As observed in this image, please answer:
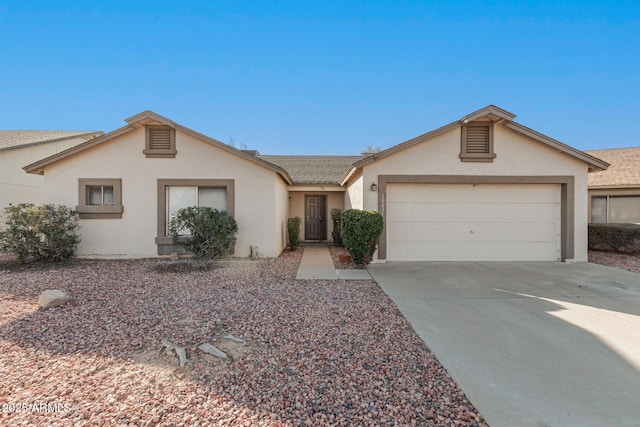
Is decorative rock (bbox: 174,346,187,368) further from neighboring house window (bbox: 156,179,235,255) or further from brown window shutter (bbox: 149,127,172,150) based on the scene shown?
brown window shutter (bbox: 149,127,172,150)

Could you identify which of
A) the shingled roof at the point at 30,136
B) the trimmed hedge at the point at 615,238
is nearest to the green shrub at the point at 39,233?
the shingled roof at the point at 30,136

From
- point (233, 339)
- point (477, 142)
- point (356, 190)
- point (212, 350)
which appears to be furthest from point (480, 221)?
point (212, 350)

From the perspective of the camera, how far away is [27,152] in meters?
13.2

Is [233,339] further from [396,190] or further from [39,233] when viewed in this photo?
[39,233]

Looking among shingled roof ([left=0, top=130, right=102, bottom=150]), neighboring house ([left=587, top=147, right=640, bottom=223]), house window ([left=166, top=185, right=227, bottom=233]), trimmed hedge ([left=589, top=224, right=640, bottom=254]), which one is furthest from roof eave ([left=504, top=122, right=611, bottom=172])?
shingled roof ([left=0, top=130, right=102, bottom=150])

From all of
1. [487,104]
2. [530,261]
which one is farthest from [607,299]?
[487,104]

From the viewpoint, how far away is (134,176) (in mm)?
9305

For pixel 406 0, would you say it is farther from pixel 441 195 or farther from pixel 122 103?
pixel 122 103

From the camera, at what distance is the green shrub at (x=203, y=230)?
8180mm

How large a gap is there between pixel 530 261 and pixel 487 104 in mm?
4901

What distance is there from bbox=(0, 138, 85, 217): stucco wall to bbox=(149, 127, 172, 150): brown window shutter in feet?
27.0

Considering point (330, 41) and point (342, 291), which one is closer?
point (342, 291)

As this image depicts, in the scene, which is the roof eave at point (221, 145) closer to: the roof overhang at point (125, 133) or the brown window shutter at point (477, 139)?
the roof overhang at point (125, 133)

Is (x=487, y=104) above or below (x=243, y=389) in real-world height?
above
